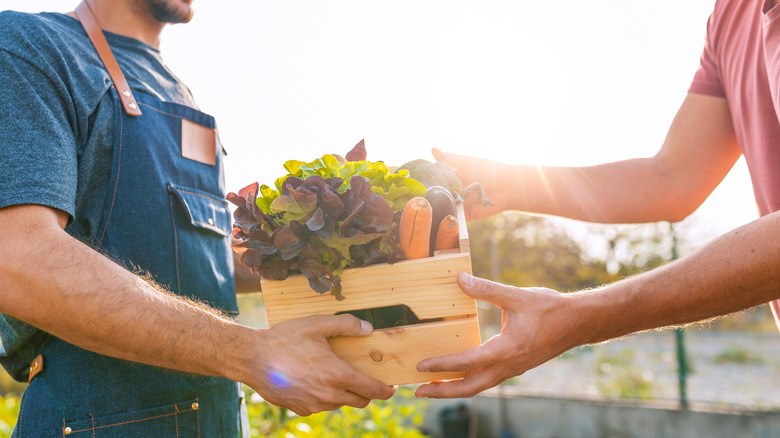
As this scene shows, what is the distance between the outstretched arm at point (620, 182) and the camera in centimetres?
256

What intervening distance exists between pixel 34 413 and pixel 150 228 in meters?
0.63

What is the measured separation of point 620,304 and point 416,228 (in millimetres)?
742

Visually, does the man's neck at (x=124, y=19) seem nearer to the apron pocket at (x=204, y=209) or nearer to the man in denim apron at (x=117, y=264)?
the man in denim apron at (x=117, y=264)

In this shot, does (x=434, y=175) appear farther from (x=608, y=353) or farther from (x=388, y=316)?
(x=608, y=353)

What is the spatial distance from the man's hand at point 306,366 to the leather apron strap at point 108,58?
0.87 metres

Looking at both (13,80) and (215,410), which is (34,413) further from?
(13,80)

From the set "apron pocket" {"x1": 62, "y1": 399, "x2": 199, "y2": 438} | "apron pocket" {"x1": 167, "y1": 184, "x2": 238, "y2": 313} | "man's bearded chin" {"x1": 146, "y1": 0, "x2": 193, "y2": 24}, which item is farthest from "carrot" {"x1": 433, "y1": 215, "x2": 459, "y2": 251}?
"man's bearded chin" {"x1": 146, "y1": 0, "x2": 193, "y2": 24}

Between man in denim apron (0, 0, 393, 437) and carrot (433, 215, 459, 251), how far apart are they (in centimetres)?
35

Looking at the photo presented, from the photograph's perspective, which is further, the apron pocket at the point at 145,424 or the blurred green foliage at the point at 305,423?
the blurred green foliage at the point at 305,423

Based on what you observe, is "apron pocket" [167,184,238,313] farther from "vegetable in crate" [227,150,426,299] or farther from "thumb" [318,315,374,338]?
"thumb" [318,315,374,338]

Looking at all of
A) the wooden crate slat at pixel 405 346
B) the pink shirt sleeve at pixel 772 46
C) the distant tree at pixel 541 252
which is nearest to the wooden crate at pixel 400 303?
the wooden crate slat at pixel 405 346

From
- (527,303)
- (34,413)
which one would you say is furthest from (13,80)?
(527,303)

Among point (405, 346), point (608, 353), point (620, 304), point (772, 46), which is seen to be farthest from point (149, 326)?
point (608, 353)

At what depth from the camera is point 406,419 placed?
24.1 feet
